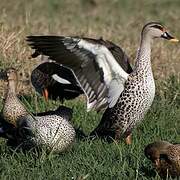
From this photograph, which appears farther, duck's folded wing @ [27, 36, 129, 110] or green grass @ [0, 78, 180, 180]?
duck's folded wing @ [27, 36, 129, 110]

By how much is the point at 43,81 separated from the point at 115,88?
7.39 feet

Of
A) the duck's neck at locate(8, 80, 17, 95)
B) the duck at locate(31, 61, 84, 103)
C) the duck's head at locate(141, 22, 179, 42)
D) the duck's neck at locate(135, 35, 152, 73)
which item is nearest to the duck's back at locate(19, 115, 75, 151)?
the duck's neck at locate(8, 80, 17, 95)

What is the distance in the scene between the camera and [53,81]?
9305mm

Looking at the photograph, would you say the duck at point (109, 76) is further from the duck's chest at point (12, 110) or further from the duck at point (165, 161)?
the duck at point (165, 161)

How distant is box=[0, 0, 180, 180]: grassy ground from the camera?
5715 millimetres

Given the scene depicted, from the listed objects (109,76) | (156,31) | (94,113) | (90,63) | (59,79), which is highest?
(156,31)

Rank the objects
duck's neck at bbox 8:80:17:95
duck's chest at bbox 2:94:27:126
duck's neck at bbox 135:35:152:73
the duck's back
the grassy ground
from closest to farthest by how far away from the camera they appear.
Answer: the grassy ground, the duck's back, duck's chest at bbox 2:94:27:126, duck's neck at bbox 8:80:17:95, duck's neck at bbox 135:35:152:73

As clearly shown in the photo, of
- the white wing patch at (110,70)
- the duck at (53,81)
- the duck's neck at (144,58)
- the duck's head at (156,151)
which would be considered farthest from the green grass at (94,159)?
the duck at (53,81)

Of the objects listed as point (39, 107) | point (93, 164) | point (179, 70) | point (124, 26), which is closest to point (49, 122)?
point (93, 164)

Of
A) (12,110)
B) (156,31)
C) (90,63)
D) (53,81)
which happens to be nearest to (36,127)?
(12,110)

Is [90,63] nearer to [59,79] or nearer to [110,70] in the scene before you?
[110,70]

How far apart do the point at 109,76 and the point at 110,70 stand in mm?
78

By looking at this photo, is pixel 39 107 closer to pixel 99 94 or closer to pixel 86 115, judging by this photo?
pixel 86 115

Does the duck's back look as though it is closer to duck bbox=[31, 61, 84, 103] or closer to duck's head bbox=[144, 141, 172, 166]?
duck's head bbox=[144, 141, 172, 166]
